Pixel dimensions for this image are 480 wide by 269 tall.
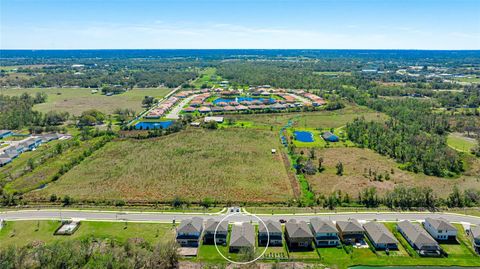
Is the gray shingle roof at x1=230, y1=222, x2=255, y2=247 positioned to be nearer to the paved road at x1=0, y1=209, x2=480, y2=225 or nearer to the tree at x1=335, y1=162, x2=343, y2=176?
the paved road at x1=0, y1=209, x2=480, y2=225

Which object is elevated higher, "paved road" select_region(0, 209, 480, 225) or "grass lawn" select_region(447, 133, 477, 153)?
"grass lawn" select_region(447, 133, 477, 153)

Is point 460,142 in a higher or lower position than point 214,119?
lower

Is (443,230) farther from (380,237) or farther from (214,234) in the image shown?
(214,234)

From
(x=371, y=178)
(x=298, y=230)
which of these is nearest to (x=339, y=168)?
(x=371, y=178)

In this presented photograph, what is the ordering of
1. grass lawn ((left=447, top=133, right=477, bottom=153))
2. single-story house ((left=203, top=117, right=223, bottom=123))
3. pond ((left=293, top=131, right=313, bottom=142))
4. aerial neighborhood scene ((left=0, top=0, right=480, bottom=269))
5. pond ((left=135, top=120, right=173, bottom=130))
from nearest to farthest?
aerial neighborhood scene ((left=0, top=0, right=480, bottom=269)) → grass lawn ((left=447, top=133, right=477, bottom=153)) → pond ((left=293, top=131, right=313, bottom=142)) → pond ((left=135, top=120, right=173, bottom=130)) → single-story house ((left=203, top=117, right=223, bottom=123))

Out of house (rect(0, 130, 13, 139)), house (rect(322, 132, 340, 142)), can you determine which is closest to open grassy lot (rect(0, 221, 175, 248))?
house (rect(322, 132, 340, 142))

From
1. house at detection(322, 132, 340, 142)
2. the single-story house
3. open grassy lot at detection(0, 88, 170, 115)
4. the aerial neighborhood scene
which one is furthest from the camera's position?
open grassy lot at detection(0, 88, 170, 115)

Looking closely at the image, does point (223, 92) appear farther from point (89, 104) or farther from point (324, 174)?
point (324, 174)

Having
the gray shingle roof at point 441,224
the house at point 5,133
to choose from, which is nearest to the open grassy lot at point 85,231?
the gray shingle roof at point 441,224
